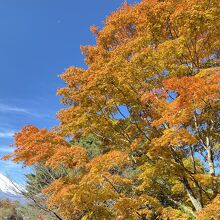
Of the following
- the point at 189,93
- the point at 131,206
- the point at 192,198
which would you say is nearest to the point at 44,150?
the point at 131,206

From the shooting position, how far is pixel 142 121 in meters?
11.1

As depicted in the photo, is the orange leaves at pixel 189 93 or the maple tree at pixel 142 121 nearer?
the orange leaves at pixel 189 93

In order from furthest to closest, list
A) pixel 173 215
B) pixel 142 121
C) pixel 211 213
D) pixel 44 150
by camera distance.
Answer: pixel 142 121 < pixel 44 150 < pixel 173 215 < pixel 211 213

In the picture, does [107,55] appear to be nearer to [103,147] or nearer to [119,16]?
[119,16]

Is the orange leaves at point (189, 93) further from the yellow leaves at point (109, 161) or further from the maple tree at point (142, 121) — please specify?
the yellow leaves at point (109, 161)

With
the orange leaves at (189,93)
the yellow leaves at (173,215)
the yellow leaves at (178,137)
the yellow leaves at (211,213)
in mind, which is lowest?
the yellow leaves at (211,213)

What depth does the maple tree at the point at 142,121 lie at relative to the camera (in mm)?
9188

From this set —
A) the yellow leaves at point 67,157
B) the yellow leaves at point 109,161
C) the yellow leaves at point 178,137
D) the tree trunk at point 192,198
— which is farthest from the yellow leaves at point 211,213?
the yellow leaves at point 67,157

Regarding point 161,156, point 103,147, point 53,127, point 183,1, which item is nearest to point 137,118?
point 161,156

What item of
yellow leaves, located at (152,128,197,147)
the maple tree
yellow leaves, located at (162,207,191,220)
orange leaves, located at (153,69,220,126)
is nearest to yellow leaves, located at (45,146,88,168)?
the maple tree

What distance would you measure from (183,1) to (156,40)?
5.05 ft

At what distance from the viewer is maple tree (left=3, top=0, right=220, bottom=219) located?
9.19m

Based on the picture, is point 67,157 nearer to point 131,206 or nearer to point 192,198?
point 131,206

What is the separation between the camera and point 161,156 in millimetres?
10438
